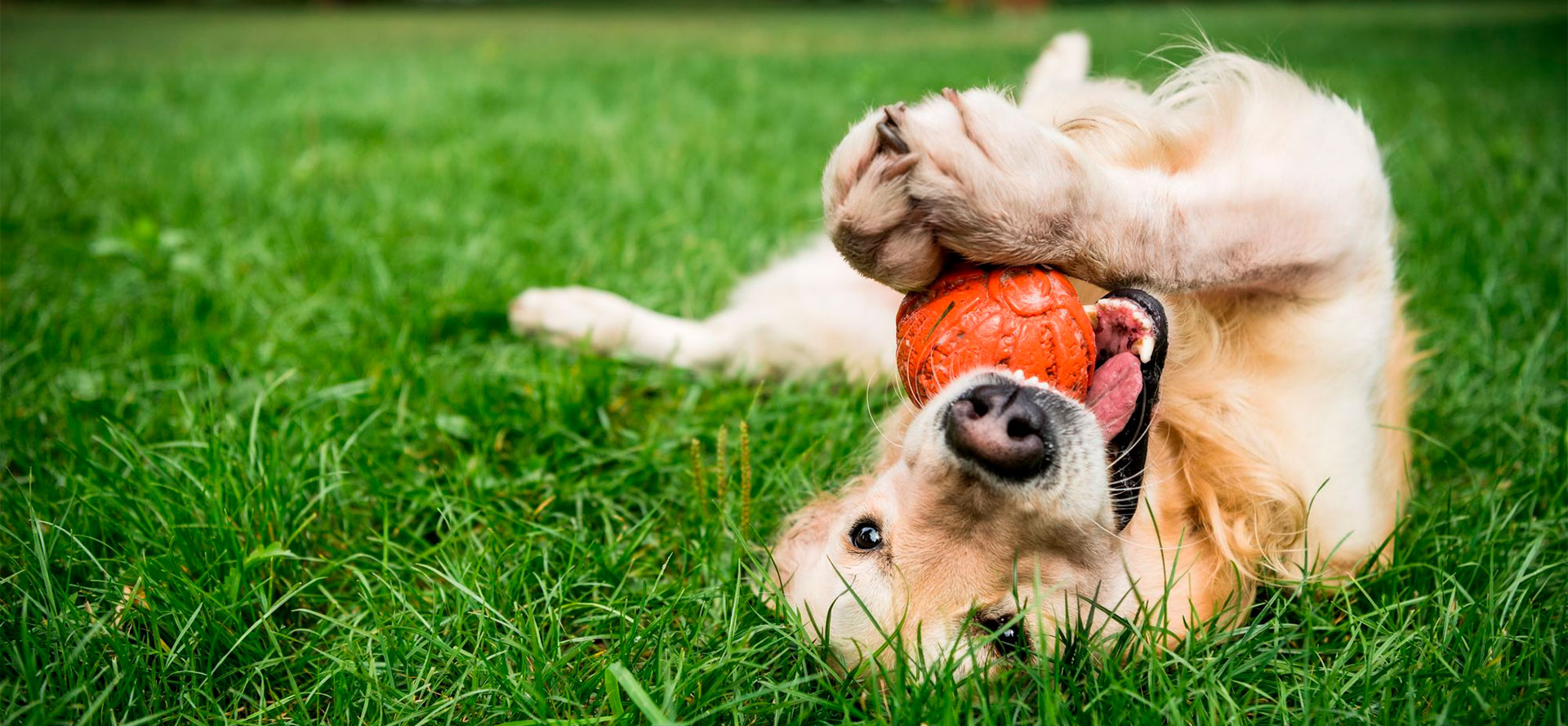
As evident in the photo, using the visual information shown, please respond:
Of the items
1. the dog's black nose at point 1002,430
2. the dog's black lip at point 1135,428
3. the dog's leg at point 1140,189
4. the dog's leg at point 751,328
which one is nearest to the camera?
the dog's black nose at point 1002,430

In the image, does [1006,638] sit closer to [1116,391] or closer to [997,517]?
[997,517]

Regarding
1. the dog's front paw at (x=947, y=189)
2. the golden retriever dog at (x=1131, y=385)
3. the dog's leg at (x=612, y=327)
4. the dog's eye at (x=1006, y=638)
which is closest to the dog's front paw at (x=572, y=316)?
the dog's leg at (x=612, y=327)

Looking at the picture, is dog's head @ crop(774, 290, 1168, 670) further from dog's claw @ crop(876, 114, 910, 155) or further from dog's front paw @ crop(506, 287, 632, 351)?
dog's front paw @ crop(506, 287, 632, 351)

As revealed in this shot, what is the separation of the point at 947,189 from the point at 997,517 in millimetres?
515

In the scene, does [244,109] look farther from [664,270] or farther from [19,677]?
[19,677]

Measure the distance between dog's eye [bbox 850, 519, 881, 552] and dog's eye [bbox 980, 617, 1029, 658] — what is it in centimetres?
22

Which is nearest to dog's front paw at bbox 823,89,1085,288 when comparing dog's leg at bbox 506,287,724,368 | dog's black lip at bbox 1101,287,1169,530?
dog's black lip at bbox 1101,287,1169,530

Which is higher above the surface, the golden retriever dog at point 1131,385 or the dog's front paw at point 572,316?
the golden retriever dog at point 1131,385

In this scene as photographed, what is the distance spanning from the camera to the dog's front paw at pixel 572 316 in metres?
2.78

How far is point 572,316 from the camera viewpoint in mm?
2809

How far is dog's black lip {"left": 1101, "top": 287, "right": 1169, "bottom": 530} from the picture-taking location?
162cm

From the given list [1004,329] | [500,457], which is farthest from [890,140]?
[500,457]

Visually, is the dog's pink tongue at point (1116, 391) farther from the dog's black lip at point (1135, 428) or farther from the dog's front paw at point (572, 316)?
the dog's front paw at point (572, 316)

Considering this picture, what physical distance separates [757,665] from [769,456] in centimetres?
73
